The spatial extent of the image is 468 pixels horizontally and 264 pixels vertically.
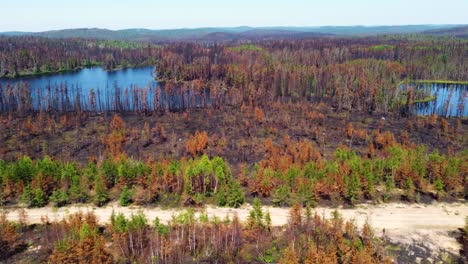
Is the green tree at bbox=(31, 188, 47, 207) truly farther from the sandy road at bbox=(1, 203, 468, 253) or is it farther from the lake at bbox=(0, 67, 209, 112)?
the lake at bbox=(0, 67, 209, 112)

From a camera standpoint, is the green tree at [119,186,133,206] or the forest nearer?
the forest

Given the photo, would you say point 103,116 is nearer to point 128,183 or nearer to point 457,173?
point 128,183

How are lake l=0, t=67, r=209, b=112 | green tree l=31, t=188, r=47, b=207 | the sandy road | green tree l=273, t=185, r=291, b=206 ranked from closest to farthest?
the sandy road < green tree l=31, t=188, r=47, b=207 < green tree l=273, t=185, r=291, b=206 < lake l=0, t=67, r=209, b=112

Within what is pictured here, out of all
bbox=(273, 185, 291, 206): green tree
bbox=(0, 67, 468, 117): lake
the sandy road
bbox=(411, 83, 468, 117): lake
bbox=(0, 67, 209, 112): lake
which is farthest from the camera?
bbox=(411, 83, 468, 117): lake

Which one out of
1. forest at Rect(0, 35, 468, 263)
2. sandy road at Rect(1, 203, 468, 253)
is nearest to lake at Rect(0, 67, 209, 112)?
forest at Rect(0, 35, 468, 263)

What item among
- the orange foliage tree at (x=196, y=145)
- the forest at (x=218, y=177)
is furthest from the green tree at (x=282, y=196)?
the orange foliage tree at (x=196, y=145)

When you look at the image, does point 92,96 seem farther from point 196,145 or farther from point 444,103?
point 444,103

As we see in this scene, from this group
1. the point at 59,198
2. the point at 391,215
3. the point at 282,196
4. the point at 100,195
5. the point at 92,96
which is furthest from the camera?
the point at 92,96

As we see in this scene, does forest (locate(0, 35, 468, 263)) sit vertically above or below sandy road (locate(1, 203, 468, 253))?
above

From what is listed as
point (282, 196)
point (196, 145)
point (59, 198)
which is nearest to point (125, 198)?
point (59, 198)
